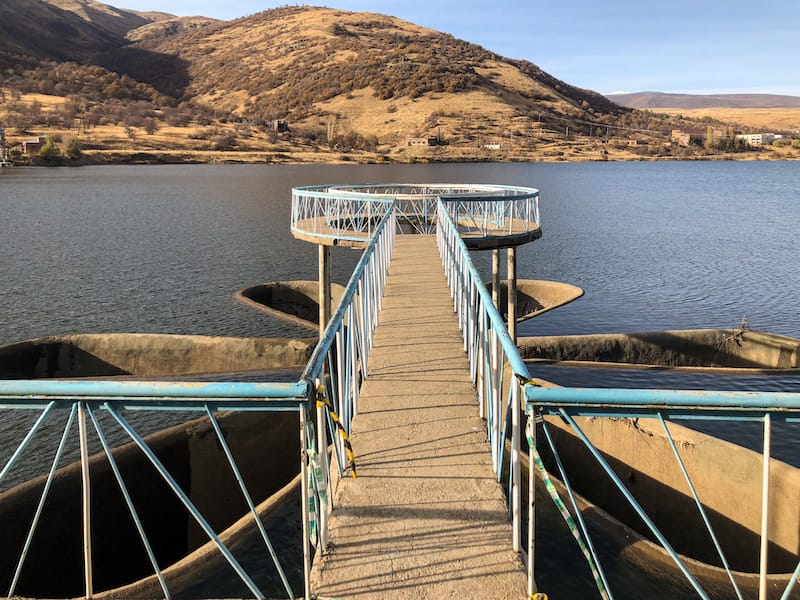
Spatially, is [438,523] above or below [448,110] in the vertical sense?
below

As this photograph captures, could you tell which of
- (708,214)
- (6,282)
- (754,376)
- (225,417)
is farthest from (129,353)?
(708,214)

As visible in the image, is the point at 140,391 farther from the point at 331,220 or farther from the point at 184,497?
the point at 331,220

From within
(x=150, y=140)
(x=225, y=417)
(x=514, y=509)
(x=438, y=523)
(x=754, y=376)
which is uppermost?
(x=150, y=140)

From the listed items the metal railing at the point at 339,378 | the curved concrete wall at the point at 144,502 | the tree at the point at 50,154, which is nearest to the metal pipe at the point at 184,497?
the metal railing at the point at 339,378

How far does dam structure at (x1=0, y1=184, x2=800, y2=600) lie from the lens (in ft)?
13.0

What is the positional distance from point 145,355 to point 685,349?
18101 mm

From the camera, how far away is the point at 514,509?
15.6ft

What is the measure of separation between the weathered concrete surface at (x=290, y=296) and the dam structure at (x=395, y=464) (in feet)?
49.4

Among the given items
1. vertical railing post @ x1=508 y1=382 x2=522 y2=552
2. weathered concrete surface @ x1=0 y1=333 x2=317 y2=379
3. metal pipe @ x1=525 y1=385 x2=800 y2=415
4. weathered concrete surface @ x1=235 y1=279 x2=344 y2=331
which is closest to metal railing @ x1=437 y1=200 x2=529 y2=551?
vertical railing post @ x1=508 y1=382 x2=522 y2=552

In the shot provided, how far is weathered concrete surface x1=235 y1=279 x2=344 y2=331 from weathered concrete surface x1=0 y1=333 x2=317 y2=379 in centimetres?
824

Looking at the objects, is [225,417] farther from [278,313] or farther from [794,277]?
[794,277]

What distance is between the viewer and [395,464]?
20.4ft

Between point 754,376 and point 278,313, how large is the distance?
1735 centimetres

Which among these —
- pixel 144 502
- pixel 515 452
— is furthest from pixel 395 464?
pixel 144 502
